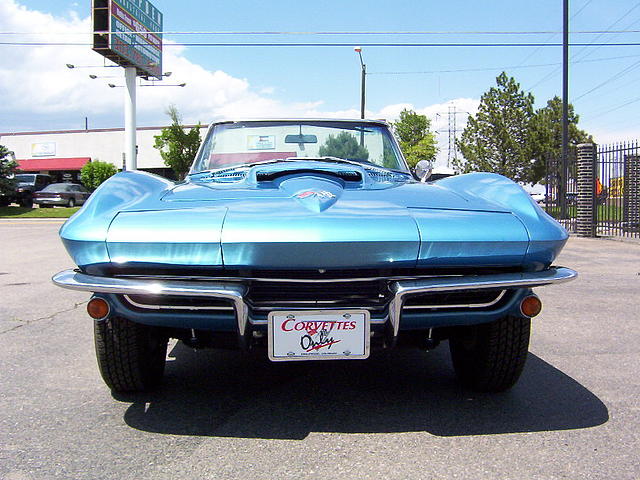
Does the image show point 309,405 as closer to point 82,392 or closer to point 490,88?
point 82,392

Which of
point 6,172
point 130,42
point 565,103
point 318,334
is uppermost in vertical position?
point 130,42

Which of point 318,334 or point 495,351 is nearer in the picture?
point 318,334

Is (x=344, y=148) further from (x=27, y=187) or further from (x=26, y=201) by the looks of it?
(x=27, y=187)

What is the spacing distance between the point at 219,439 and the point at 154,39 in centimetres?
3086

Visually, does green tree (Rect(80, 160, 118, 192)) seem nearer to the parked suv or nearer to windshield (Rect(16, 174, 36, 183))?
the parked suv

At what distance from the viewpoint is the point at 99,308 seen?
7.77 feet

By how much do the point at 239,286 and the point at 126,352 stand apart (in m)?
0.74

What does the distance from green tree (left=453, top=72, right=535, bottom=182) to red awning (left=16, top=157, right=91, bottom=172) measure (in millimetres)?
28107

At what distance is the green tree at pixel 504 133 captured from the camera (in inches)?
1515

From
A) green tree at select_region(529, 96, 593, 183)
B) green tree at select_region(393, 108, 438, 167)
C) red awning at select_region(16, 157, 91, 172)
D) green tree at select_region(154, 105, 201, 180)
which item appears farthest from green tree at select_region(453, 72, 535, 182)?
red awning at select_region(16, 157, 91, 172)

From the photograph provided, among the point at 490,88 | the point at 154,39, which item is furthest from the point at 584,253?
the point at 490,88

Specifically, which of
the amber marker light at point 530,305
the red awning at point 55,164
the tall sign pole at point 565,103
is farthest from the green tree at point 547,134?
the amber marker light at point 530,305

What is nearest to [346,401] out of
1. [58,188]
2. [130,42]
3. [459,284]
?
[459,284]

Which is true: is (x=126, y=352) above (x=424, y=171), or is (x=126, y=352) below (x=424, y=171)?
below
